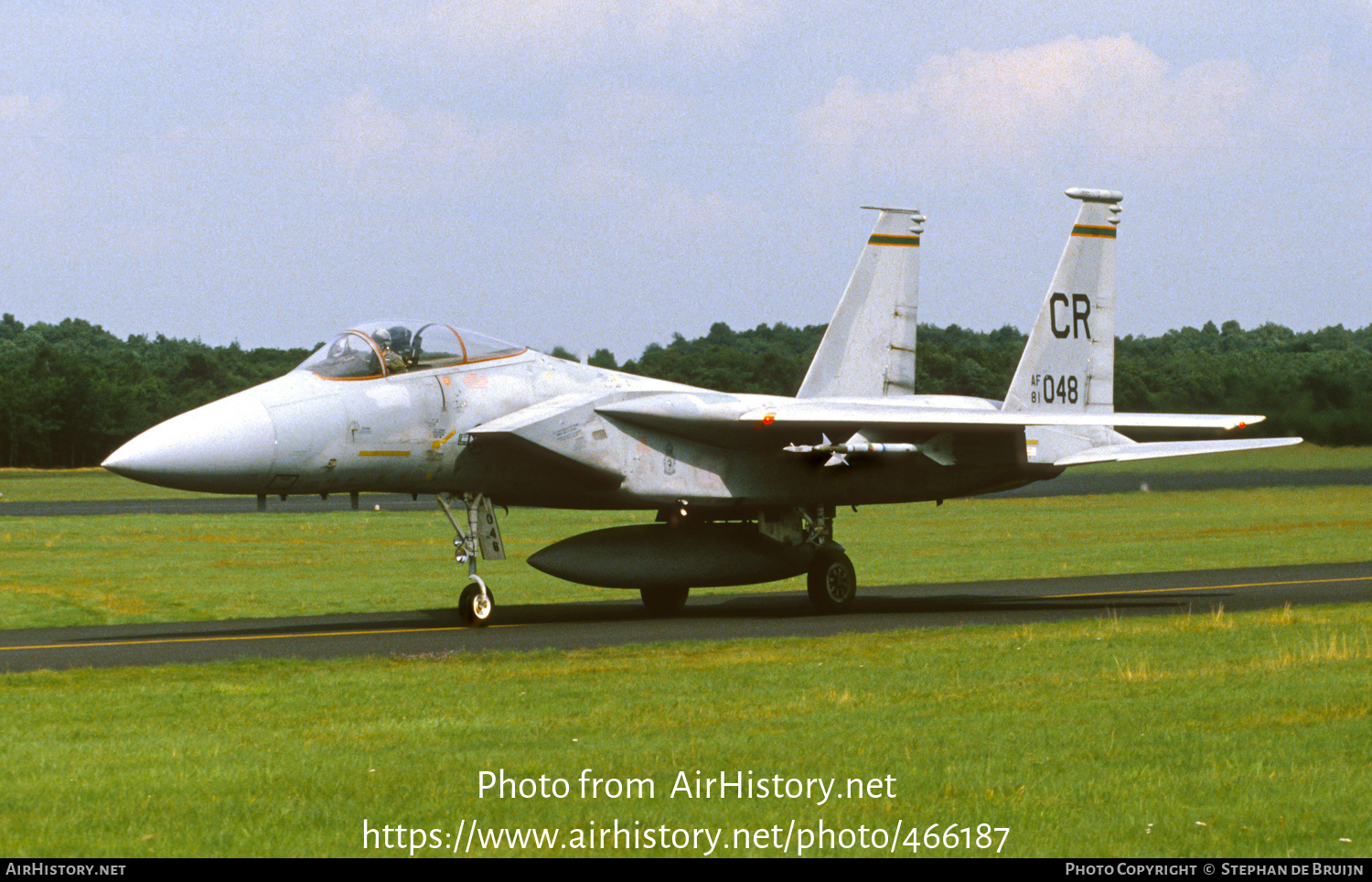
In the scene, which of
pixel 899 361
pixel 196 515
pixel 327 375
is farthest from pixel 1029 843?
pixel 196 515

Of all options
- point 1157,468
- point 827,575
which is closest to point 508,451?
point 827,575

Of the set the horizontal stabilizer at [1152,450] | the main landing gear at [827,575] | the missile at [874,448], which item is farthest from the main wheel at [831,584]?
the horizontal stabilizer at [1152,450]

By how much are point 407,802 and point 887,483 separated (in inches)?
521

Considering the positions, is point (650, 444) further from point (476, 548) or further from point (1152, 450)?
point (1152, 450)

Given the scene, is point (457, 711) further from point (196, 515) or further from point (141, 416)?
point (141, 416)

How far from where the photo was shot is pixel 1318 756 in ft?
27.4

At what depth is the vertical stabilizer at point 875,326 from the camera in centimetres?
2330

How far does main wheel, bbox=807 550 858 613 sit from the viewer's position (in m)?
19.6

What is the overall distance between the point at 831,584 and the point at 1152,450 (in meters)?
4.84

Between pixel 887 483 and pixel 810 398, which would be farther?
pixel 810 398

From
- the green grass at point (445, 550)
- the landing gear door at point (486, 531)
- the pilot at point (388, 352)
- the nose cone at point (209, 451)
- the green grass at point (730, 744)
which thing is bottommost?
the green grass at point (445, 550)

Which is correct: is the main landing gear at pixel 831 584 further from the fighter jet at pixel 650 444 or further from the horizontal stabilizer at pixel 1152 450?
the horizontal stabilizer at pixel 1152 450

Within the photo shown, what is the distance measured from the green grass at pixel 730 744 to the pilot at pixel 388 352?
12.7ft

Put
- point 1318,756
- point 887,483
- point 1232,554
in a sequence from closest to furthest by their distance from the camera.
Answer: point 1318,756 < point 887,483 < point 1232,554
